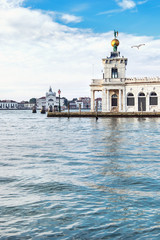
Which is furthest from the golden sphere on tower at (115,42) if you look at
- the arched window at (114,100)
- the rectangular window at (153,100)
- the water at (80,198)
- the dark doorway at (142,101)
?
the water at (80,198)

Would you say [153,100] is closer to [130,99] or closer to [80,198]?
[130,99]

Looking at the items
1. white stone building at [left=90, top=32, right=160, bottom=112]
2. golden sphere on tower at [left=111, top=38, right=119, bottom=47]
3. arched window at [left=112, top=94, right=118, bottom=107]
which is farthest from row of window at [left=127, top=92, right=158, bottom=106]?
golden sphere on tower at [left=111, top=38, right=119, bottom=47]

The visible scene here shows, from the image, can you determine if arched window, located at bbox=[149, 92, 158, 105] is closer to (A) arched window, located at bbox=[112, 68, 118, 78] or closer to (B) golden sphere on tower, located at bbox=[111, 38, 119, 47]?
(A) arched window, located at bbox=[112, 68, 118, 78]

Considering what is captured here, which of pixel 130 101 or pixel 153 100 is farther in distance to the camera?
pixel 130 101

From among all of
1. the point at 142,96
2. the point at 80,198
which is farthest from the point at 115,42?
the point at 80,198

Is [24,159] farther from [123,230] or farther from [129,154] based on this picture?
[123,230]

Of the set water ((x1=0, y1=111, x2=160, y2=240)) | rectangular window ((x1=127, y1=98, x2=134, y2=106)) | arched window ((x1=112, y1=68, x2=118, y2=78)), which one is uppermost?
→ arched window ((x1=112, y1=68, x2=118, y2=78))

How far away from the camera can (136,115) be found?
51969 millimetres

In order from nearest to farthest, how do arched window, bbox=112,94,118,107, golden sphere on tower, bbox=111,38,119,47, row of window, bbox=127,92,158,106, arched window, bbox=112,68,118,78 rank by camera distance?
row of window, bbox=127,92,158,106 < arched window, bbox=112,68,118,78 < arched window, bbox=112,94,118,107 < golden sphere on tower, bbox=111,38,119,47

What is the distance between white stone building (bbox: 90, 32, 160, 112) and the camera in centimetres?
5397

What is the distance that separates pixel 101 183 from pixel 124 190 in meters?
Result: 0.89

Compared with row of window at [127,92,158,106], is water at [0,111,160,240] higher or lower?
lower

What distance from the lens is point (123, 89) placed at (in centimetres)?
5522

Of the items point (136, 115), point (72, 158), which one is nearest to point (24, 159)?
point (72, 158)
